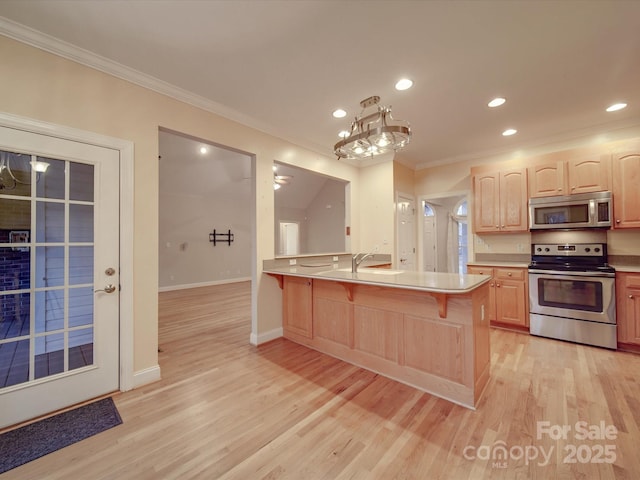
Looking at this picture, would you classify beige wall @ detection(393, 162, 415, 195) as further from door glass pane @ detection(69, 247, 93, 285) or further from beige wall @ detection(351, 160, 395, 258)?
door glass pane @ detection(69, 247, 93, 285)

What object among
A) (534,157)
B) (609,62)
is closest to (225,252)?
(534,157)

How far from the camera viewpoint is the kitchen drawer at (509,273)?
12.0ft

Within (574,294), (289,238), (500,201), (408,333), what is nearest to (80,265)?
(408,333)

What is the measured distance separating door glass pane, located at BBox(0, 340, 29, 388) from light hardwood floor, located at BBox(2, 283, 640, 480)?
641mm

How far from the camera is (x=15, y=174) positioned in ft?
6.31

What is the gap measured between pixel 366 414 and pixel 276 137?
323cm

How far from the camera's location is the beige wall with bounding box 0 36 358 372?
1936 mm

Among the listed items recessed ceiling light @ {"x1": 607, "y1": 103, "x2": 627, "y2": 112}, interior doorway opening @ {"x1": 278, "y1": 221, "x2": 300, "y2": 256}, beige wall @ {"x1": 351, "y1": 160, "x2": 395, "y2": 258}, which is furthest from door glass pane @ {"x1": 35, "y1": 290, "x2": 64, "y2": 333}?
interior doorway opening @ {"x1": 278, "y1": 221, "x2": 300, "y2": 256}

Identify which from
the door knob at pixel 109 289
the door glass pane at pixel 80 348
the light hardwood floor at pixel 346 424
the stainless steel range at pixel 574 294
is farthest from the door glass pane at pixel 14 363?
the stainless steel range at pixel 574 294

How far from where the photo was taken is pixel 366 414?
6.53 feet

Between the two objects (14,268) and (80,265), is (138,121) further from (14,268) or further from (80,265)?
(14,268)

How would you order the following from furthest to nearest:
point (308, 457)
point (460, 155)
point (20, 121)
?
point (460, 155) → point (20, 121) → point (308, 457)

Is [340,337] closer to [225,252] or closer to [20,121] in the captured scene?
[20,121]

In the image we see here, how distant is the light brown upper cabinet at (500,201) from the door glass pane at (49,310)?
5.00m
